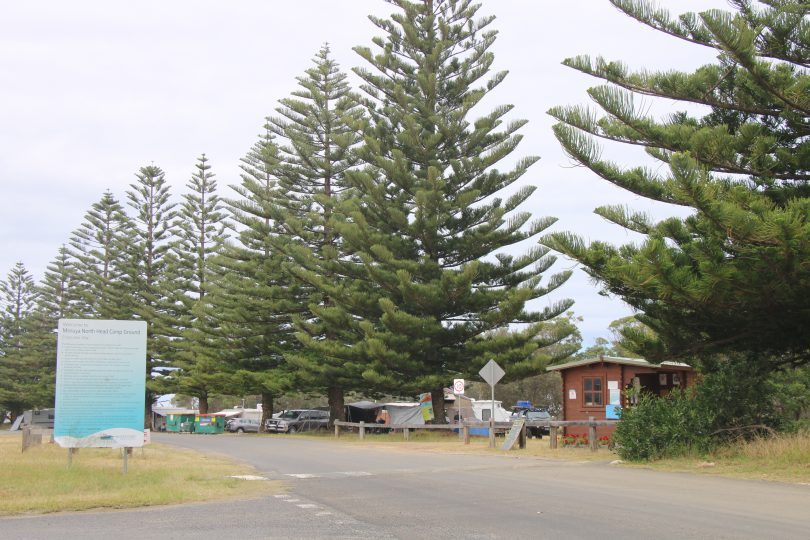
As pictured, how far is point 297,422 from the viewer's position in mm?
41406

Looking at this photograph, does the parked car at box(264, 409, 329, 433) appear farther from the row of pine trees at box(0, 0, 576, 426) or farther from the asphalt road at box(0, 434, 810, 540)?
the asphalt road at box(0, 434, 810, 540)

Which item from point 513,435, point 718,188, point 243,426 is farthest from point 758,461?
point 243,426

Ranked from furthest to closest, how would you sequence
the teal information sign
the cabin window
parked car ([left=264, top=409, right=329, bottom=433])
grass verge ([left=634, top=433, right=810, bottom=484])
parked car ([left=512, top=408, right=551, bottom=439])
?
parked car ([left=264, top=409, right=329, bottom=433]) < parked car ([left=512, top=408, right=551, bottom=439]) < the cabin window < the teal information sign < grass verge ([left=634, top=433, right=810, bottom=484])

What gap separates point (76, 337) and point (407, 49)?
23242mm

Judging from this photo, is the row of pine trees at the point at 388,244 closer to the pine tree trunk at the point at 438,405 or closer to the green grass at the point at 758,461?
the pine tree trunk at the point at 438,405

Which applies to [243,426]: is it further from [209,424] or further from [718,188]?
[718,188]

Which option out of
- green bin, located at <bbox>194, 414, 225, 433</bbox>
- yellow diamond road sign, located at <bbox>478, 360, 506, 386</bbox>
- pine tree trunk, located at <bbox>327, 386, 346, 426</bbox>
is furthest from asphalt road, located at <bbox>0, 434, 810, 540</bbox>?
green bin, located at <bbox>194, 414, 225, 433</bbox>

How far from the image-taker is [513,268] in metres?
32.8

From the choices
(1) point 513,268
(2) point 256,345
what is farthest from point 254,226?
(1) point 513,268

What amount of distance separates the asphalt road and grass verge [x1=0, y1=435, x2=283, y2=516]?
62 cm

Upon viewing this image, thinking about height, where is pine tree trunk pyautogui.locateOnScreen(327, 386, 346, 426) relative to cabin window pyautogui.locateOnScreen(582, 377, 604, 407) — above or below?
below

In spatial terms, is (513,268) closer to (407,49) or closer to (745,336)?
(407,49)

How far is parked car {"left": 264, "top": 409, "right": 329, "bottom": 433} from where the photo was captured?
40.6m

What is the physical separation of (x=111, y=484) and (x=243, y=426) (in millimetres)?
35002
